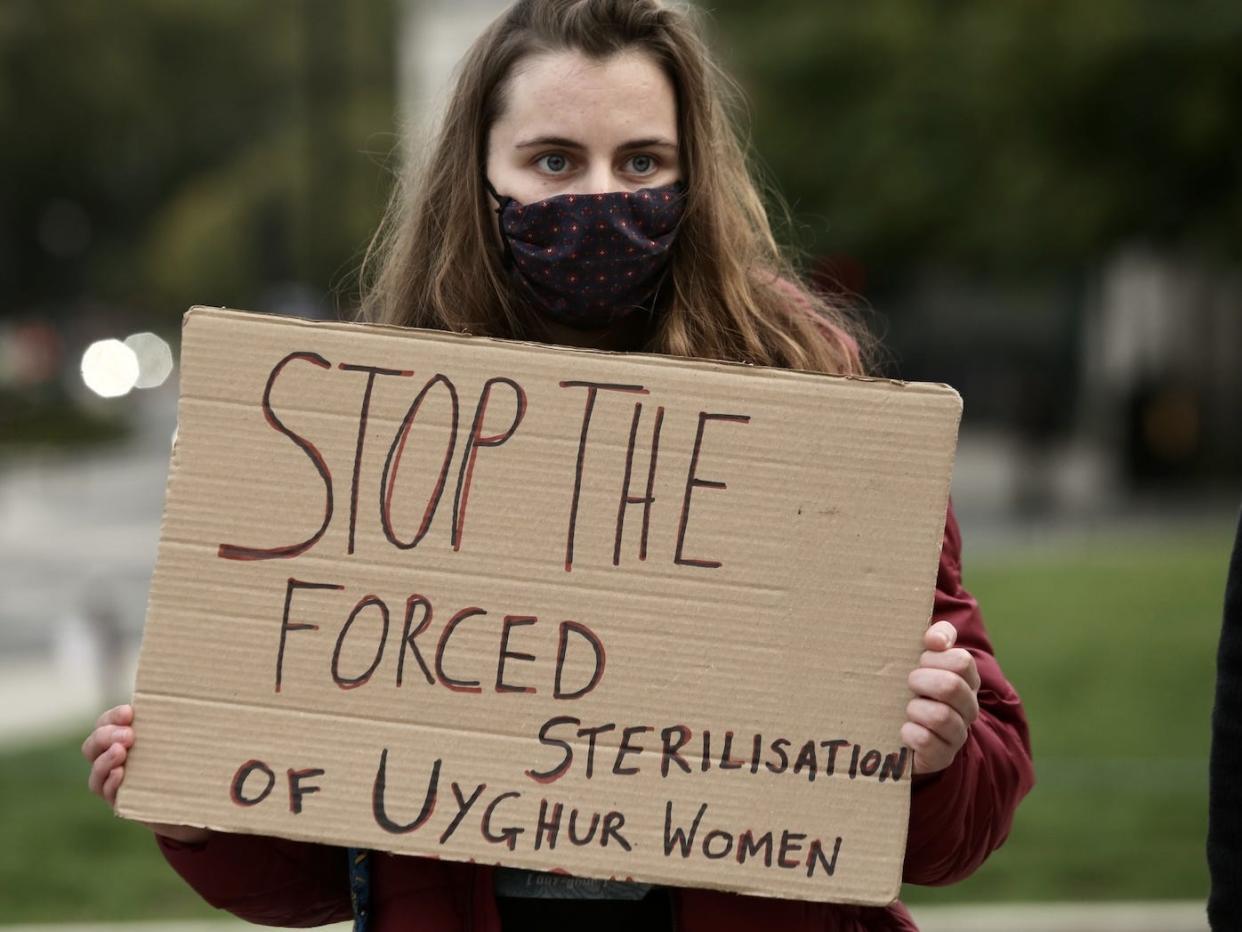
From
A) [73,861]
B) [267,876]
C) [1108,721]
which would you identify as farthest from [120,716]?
[1108,721]

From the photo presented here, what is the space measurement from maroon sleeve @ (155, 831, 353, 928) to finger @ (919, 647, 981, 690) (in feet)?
2.61

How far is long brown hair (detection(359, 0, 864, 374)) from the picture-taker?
2.29 meters

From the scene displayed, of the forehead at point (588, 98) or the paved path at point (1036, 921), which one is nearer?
the forehead at point (588, 98)

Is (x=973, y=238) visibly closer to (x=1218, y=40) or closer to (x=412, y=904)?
(x=1218, y=40)

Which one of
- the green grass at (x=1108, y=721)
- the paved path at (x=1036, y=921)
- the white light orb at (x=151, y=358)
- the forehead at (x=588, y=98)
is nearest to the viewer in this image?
the forehead at (x=588, y=98)

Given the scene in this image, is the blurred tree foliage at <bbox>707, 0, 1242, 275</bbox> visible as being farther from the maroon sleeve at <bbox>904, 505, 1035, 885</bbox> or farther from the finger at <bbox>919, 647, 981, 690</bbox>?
the finger at <bbox>919, 647, 981, 690</bbox>

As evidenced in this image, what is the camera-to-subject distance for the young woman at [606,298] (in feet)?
6.97

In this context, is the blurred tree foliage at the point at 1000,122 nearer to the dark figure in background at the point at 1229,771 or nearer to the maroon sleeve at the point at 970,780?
the maroon sleeve at the point at 970,780

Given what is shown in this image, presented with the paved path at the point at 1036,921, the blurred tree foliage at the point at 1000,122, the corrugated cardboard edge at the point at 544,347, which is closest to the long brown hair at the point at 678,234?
the corrugated cardboard edge at the point at 544,347

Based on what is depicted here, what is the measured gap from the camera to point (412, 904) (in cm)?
216

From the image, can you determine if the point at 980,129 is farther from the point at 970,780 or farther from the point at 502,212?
the point at 970,780

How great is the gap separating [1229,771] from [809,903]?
0.63m

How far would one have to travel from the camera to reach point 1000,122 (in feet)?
56.2

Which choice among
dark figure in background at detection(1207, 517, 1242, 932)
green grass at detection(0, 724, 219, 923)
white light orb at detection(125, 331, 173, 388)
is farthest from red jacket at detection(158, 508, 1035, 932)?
white light orb at detection(125, 331, 173, 388)
